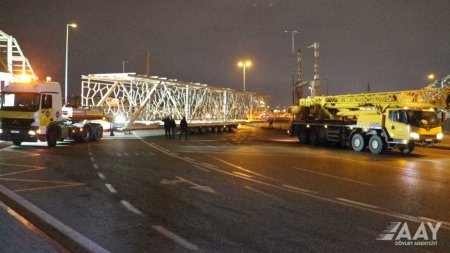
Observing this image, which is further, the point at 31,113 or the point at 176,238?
the point at 31,113

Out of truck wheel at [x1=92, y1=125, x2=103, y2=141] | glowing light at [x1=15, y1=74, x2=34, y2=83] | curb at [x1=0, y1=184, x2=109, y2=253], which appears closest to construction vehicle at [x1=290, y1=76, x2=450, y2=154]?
truck wheel at [x1=92, y1=125, x2=103, y2=141]

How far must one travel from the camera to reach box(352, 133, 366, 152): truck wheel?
2561cm

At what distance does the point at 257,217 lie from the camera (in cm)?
841

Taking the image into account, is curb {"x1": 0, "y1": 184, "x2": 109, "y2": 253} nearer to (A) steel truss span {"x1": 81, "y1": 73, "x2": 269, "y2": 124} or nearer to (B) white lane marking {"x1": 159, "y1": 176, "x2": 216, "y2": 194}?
(B) white lane marking {"x1": 159, "y1": 176, "x2": 216, "y2": 194}

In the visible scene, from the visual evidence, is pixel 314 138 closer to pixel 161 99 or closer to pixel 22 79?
pixel 22 79

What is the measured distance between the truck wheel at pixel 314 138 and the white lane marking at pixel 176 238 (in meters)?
24.1

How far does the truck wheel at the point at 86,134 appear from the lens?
27.8 meters

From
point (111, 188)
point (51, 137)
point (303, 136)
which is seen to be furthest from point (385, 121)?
point (111, 188)

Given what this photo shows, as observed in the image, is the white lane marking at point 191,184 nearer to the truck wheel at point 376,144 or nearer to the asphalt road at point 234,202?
the asphalt road at point 234,202

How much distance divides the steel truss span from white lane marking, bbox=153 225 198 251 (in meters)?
31.0

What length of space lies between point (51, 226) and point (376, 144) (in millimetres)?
19631

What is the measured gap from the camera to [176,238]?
7.00 meters

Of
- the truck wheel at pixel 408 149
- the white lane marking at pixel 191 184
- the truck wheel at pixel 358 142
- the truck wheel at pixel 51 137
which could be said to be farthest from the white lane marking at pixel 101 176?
the truck wheel at pixel 358 142

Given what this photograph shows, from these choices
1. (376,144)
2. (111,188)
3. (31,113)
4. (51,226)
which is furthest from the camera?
(376,144)
